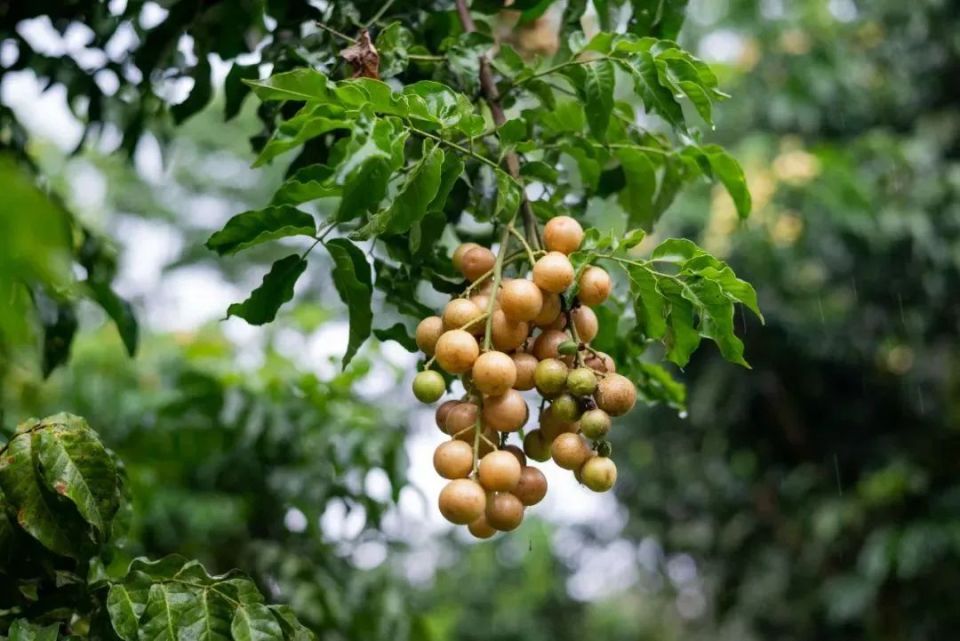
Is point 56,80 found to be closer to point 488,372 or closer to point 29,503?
point 29,503

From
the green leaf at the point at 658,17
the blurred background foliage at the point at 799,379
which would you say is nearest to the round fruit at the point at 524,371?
the green leaf at the point at 658,17

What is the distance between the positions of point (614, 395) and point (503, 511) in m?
0.12

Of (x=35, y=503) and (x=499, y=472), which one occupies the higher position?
(x=499, y=472)

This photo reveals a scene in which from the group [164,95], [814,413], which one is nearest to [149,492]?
[164,95]

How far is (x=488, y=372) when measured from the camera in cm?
81

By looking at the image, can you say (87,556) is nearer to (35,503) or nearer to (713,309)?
(35,503)

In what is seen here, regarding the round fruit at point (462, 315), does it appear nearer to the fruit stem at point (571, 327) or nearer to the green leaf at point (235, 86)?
the fruit stem at point (571, 327)

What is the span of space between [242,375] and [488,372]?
4.48 ft

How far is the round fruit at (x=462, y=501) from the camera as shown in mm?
801

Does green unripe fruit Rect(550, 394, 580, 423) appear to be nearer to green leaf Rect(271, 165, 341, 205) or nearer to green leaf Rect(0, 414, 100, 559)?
green leaf Rect(271, 165, 341, 205)

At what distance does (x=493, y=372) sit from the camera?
31.7 inches

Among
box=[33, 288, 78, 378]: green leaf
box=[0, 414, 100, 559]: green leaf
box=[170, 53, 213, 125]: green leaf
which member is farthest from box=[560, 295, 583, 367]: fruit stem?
box=[33, 288, 78, 378]: green leaf

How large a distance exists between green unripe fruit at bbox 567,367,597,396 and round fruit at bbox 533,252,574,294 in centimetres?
7

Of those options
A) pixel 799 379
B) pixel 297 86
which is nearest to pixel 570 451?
pixel 297 86
